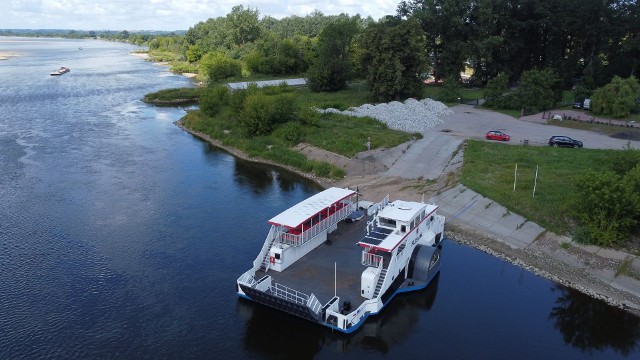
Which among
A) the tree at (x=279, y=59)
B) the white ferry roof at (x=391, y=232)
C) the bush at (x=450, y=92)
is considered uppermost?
the tree at (x=279, y=59)

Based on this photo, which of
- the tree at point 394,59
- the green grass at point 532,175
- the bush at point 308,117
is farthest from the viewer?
the tree at point 394,59

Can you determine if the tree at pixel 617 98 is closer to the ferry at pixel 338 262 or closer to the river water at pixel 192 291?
the river water at pixel 192 291

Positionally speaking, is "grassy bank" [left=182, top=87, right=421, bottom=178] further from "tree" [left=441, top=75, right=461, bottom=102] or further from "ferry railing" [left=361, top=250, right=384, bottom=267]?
"ferry railing" [left=361, top=250, right=384, bottom=267]

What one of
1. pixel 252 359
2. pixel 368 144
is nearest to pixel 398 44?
pixel 368 144

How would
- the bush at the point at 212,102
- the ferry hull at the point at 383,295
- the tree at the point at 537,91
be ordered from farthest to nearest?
the bush at the point at 212,102, the tree at the point at 537,91, the ferry hull at the point at 383,295

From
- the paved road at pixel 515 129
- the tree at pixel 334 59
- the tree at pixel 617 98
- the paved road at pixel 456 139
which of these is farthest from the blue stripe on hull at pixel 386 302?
the tree at pixel 334 59

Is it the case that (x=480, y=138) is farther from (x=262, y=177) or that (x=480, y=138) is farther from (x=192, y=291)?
(x=192, y=291)

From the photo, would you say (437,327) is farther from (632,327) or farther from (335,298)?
(632,327)
